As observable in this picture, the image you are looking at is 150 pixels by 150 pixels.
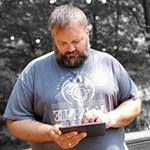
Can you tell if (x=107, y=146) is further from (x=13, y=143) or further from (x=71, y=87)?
(x=13, y=143)

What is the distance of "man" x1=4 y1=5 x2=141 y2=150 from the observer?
237 cm

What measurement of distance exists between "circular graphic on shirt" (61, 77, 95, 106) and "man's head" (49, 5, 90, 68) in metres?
0.10

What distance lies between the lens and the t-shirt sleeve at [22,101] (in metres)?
2.42

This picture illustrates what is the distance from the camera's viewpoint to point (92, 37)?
6324 millimetres

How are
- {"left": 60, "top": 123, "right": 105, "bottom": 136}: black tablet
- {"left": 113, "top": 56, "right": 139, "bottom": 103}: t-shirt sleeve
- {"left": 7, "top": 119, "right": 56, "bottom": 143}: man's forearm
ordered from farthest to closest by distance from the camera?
{"left": 113, "top": 56, "right": 139, "bottom": 103}: t-shirt sleeve
{"left": 7, "top": 119, "right": 56, "bottom": 143}: man's forearm
{"left": 60, "top": 123, "right": 105, "bottom": 136}: black tablet

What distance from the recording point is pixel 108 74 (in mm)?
2457

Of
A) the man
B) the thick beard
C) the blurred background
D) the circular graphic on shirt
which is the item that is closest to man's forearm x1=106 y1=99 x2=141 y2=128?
the man

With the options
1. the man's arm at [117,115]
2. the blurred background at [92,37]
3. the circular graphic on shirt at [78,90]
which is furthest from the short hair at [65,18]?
the blurred background at [92,37]

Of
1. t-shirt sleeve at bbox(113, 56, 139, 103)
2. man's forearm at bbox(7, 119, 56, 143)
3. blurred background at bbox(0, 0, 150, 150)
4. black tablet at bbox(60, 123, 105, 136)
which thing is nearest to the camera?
black tablet at bbox(60, 123, 105, 136)

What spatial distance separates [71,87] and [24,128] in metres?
0.29

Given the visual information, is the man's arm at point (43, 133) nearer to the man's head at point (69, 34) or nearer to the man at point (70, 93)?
the man at point (70, 93)

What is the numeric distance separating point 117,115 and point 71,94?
240 mm

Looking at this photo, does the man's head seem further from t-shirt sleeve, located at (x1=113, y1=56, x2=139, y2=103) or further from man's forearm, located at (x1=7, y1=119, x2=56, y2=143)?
man's forearm, located at (x1=7, y1=119, x2=56, y2=143)

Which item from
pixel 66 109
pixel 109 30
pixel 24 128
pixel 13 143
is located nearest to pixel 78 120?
pixel 66 109
